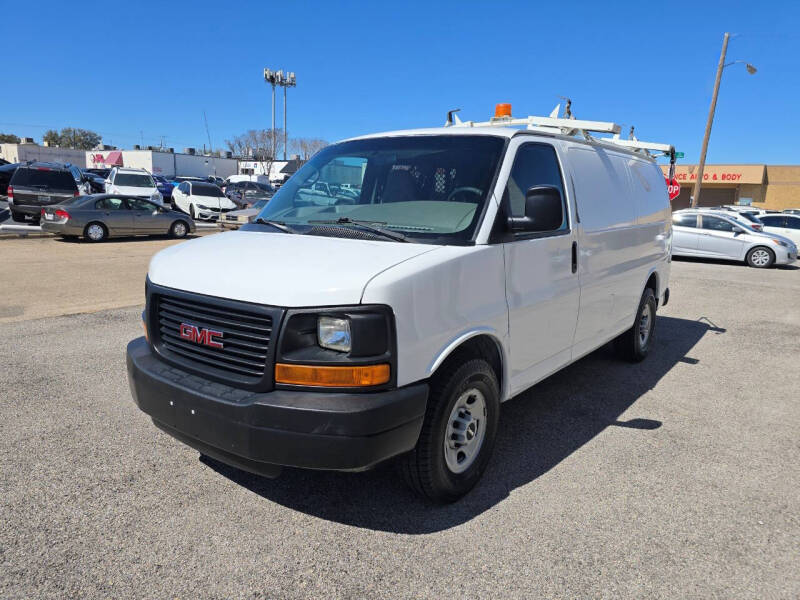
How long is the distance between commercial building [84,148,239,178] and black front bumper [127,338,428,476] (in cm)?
6566

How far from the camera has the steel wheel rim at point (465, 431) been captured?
124 inches

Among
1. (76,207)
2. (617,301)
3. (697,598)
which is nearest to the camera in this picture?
(697,598)

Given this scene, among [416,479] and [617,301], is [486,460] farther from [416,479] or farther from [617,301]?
[617,301]

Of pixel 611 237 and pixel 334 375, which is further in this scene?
pixel 611 237

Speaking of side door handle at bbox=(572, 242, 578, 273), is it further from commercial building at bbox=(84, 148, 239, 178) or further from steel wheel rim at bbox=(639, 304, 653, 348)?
commercial building at bbox=(84, 148, 239, 178)

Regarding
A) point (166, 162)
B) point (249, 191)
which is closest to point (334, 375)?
point (249, 191)

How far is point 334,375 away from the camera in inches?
102

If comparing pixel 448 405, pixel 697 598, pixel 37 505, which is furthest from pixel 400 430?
pixel 37 505

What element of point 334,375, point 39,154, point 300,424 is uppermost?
point 39,154

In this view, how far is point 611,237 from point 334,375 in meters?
3.06

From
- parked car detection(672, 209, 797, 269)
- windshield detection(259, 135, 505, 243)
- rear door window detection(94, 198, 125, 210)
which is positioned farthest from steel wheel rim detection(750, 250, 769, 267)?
rear door window detection(94, 198, 125, 210)

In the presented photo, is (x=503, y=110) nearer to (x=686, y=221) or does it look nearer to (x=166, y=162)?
(x=686, y=221)

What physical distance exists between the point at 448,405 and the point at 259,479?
134 centimetres

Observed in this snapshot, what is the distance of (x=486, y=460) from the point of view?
3463mm
